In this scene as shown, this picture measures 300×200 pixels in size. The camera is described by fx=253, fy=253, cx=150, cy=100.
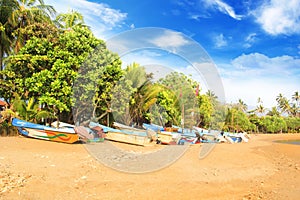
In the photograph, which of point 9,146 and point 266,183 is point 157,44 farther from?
point 9,146

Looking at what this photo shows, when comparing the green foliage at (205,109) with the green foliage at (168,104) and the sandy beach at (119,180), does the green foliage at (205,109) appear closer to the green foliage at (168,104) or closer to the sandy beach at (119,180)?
the green foliage at (168,104)

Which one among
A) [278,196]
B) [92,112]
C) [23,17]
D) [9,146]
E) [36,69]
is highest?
[23,17]

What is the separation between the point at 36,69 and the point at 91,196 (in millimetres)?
10764

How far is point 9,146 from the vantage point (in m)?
9.96

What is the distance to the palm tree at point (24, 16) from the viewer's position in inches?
614

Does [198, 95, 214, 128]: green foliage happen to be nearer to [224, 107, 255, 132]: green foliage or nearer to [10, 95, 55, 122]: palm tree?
[224, 107, 255, 132]: green foliage

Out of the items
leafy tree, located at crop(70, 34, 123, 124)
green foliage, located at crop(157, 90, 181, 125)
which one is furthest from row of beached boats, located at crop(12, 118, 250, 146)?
green foliage, located at crop(157, 90, 181, 125)

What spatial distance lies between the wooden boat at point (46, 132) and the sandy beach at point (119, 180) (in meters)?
1.47

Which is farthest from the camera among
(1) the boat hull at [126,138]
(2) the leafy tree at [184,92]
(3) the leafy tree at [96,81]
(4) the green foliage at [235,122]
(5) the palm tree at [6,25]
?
(4) the green foliage at [235,122]

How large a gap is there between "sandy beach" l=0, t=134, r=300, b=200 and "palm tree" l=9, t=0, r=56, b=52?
7987 mm

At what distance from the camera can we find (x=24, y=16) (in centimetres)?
1599

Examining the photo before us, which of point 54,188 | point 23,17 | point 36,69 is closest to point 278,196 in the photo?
point 54,188

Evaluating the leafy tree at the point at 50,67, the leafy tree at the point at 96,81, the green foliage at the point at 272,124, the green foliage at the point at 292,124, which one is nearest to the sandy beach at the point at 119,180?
the leafy tree at the point at 50,67

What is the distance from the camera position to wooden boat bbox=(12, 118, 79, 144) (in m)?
11.7
